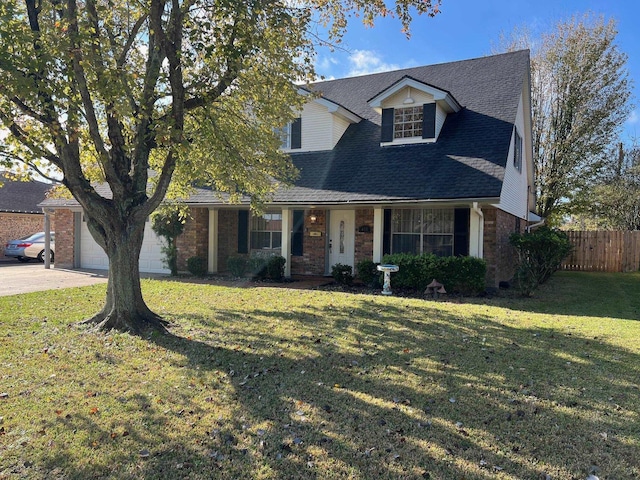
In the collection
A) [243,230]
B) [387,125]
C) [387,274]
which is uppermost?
[387,125]

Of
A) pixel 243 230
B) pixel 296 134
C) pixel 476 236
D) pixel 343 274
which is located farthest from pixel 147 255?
pixel 476 236

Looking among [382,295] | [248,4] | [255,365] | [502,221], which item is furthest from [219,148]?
[502,221]

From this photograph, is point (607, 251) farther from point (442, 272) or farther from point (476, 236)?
point (442, 272)

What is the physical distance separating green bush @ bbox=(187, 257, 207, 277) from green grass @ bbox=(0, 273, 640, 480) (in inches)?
256

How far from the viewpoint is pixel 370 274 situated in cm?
1173

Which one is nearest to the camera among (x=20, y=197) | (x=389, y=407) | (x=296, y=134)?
(x=389, y=407)

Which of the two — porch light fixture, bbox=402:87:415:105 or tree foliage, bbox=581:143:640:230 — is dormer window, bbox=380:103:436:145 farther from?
tree foliage, bbox=581:143:640:230

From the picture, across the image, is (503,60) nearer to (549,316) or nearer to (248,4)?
(549,316)

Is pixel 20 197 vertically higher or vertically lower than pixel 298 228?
higher

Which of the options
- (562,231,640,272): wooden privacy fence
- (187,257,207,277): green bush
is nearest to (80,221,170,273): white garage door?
(187,257,207,277): green bush

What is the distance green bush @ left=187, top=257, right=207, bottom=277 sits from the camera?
46.6 ft

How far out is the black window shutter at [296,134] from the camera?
1502 cm

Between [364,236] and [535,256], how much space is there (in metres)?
4.97

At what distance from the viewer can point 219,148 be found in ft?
25.2
